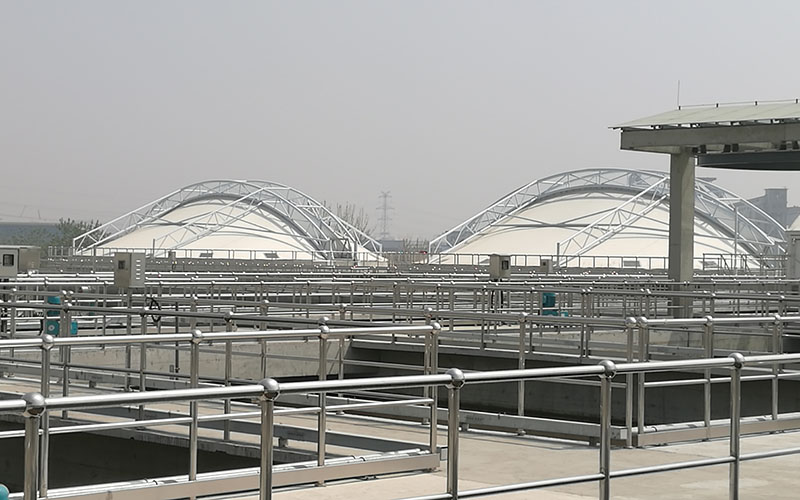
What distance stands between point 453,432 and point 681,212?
97.2ft

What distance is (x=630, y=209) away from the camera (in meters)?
107

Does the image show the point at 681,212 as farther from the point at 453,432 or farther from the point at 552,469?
the point at 453,432

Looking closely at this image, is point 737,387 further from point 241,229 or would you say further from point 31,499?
point 241,229

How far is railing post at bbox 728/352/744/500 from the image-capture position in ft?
31.4

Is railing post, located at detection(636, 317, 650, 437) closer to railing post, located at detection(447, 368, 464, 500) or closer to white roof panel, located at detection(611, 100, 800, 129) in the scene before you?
railing post, located at detection(447, 368, 464, 500)

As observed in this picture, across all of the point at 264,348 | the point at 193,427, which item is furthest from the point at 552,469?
the point at 264,348

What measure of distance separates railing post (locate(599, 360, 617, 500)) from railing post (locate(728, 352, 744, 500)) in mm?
1163

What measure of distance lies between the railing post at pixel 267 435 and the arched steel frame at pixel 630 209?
299 feet

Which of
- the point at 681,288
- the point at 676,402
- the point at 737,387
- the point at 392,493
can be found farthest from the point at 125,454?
the point at 681,288

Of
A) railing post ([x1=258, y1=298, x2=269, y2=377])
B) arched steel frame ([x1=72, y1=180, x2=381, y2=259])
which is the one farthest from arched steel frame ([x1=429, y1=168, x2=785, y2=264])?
railing post ([x1=258, y1=298, x2=269, y2=377])

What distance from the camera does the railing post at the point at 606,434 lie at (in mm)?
8641

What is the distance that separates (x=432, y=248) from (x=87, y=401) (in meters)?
107

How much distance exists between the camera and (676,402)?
21.3 metres

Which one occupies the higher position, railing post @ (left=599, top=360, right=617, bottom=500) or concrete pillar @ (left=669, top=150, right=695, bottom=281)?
concrete pillar @ (left=669, top=150, right=695, bottom=281)
